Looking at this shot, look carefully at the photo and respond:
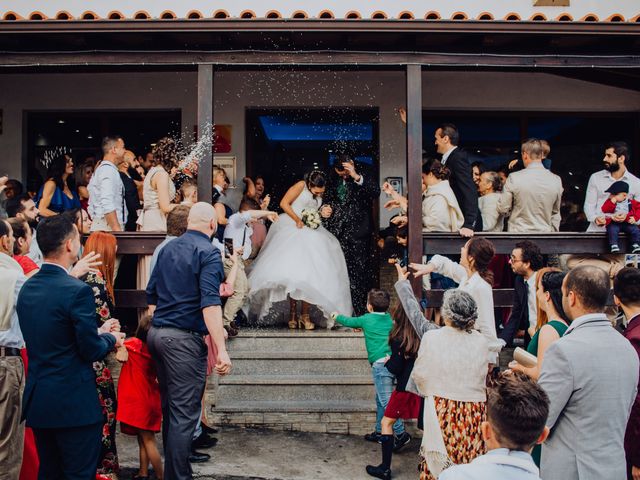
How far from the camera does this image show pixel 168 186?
6629 millimetres

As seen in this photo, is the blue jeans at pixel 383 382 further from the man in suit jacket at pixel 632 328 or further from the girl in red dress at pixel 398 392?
the man in suit jacket at pixel 632 328

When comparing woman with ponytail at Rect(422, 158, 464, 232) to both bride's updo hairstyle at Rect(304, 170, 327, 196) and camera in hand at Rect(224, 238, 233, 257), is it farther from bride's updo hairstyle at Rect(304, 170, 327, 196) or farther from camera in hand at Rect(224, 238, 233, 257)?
camera in hand at Rect(224, 238, 233, 257)

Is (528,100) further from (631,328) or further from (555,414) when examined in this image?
(555,414)

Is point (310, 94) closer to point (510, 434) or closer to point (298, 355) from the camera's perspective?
point (298, 355)

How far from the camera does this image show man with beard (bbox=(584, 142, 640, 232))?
22.9 ft

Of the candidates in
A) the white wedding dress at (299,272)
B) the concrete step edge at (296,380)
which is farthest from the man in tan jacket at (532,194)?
the concrete step edge at (296,380)

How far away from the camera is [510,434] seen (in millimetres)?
2375

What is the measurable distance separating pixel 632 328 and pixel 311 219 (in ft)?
15.7

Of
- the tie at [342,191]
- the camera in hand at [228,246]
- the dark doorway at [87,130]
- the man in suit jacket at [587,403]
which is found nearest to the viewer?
the man in suit jacket at [587,403]

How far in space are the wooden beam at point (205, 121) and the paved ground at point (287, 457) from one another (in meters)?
2.45

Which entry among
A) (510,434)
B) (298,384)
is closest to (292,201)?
(298,384)

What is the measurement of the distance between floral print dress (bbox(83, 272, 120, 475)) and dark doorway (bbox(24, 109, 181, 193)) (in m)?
5.28

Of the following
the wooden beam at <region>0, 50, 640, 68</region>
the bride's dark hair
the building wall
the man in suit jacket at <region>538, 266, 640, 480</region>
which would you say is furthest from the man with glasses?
the building wall

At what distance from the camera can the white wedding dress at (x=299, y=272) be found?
734 centimetres
